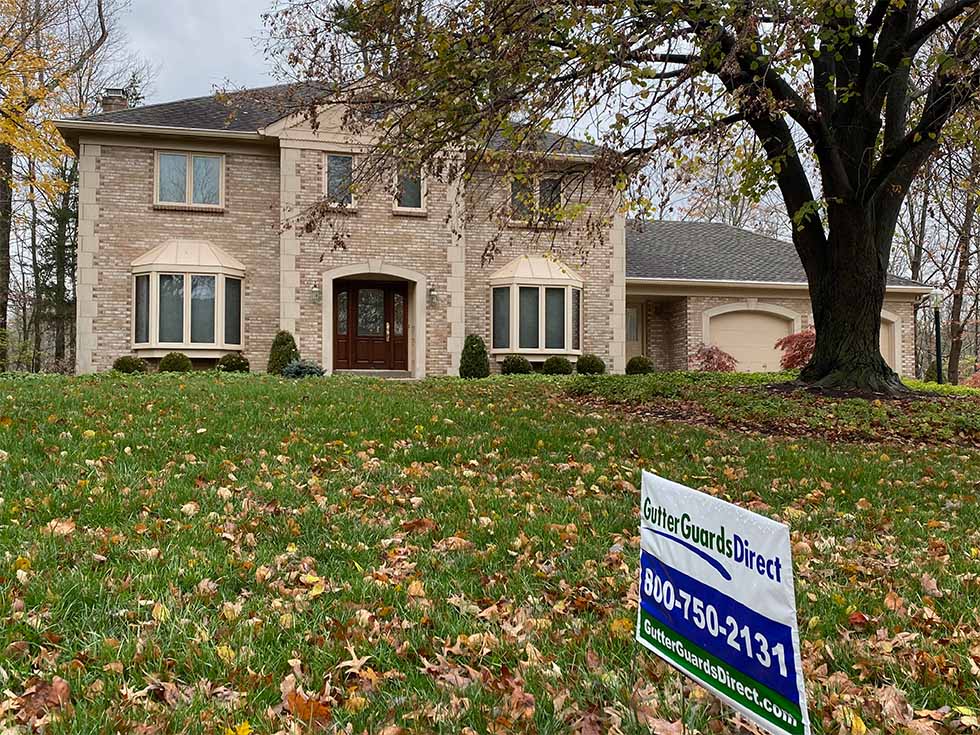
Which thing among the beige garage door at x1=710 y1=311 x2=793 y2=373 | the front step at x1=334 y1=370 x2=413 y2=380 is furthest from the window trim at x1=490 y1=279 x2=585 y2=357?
the beige garage door at x1=710 y1=311 x2=793 y2=373

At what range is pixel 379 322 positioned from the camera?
18984 millimetres

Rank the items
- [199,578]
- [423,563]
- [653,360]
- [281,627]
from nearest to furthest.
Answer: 1. [281,627]
2. [199,578]
3. [423,563]
4. [653,360]

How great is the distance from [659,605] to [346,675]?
4.12ft

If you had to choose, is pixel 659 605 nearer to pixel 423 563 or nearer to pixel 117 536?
pixel 423 563

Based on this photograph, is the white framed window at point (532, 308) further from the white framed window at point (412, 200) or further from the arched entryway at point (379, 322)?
the white framed window at point (412, 200)

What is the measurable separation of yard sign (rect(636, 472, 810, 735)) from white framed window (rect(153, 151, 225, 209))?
1737 cm

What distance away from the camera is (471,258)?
1852 centimetres

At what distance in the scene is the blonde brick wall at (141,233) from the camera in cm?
1672

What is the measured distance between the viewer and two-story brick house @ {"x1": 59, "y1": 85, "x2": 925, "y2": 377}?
16812 mm

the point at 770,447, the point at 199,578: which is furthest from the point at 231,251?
the point at 199,578

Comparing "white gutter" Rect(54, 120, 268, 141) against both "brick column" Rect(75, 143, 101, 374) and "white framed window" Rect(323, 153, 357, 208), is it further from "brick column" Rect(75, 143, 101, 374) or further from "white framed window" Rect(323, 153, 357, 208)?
"white framed window" Rect(323, 153, 357, 208)

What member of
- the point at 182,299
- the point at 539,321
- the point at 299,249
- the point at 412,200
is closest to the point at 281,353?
the point at 299,249

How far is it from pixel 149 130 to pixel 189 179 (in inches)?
52.6

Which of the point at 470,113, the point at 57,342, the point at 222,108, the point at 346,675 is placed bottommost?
the point at 346,675
